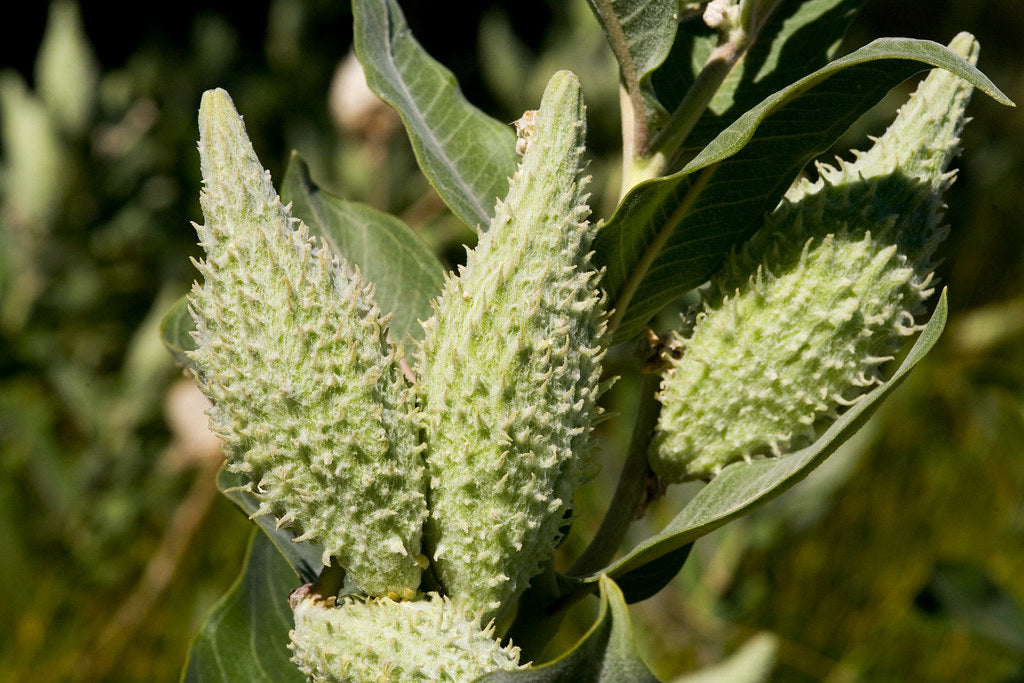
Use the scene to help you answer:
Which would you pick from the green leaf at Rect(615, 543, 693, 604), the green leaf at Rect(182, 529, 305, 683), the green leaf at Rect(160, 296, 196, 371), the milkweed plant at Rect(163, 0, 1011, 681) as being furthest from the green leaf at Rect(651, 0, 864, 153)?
the green leaf at Rect(182, 529, 305, 683)

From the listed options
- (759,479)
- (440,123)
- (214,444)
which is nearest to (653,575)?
(759,479)

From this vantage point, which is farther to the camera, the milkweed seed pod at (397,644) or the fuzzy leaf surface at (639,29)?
the fuzzy leaf surface at (639,29)

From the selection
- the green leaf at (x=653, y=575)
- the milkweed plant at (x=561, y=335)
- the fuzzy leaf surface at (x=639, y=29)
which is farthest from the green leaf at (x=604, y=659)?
the fuzzy leaf surface at (x=639, y=29)

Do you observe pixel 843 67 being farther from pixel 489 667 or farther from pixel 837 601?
pixel 837 601

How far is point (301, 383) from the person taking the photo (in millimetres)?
968

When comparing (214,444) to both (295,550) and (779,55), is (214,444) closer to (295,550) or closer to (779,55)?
(295,550)

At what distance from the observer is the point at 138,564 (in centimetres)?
356

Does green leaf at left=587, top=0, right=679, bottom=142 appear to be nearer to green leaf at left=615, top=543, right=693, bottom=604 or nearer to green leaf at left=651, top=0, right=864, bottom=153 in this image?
green leaf at left=651, top=0, right=864, bottom=153

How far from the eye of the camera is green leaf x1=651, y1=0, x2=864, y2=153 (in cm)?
133

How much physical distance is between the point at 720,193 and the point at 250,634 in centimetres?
91

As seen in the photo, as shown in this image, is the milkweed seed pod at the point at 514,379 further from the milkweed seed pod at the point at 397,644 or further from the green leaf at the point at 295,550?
the green leaf at the point at 295,550

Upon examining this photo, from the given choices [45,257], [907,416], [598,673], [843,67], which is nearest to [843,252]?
[843,67]

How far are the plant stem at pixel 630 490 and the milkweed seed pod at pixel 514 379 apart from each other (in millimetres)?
225

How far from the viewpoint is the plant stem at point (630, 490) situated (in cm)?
126
